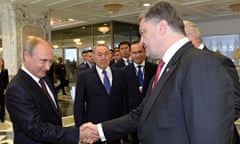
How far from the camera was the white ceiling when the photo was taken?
784 cm

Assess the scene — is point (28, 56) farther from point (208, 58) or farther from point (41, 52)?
point (208, 58)

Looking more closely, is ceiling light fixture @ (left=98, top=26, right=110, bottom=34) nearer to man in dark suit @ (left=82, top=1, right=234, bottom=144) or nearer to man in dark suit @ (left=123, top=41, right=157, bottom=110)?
man in dark suit @ (left=123, top=41, right=157, bottom=110)

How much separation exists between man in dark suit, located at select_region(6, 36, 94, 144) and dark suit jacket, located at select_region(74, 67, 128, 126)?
1234mm

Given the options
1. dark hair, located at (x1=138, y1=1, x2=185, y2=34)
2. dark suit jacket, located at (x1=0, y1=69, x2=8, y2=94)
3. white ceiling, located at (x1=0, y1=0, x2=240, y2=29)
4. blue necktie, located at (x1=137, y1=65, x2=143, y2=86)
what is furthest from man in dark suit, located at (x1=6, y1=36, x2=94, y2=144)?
white ceiling, located at (x1=0, y1=0, x2=240, y2=29)

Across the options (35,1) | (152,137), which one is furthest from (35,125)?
(35,1)

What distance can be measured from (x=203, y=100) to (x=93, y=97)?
7.31ft

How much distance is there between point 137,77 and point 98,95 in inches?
32.5

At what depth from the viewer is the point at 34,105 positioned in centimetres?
184

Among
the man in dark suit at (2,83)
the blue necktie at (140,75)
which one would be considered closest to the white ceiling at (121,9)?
the man in dark suit at (2,83)

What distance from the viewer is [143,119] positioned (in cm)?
147

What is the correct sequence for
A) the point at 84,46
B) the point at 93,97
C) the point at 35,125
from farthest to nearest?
the point at 84,46, the point at 93,97, the point at 35,125

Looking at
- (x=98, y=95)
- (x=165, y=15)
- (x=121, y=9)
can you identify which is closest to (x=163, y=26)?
(x=165, y=15)

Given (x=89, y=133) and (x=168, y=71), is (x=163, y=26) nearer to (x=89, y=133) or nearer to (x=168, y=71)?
(x=168, y=71)

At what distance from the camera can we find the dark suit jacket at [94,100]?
3281 millimetres
